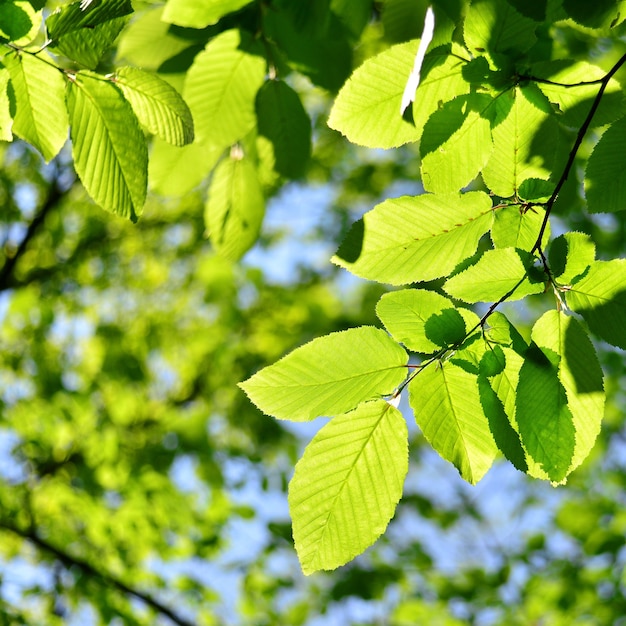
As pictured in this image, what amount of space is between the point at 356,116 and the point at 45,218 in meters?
4.51

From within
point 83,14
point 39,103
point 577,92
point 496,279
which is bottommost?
point 496,279

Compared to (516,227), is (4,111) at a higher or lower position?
higher

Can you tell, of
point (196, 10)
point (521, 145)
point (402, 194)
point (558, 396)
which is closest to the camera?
point (558, 396)

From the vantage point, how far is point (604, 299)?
2.50 ft

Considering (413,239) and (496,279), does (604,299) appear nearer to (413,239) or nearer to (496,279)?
(496,279)

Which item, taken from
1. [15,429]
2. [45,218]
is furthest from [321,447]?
[45,218]

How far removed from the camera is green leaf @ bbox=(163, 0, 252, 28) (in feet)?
3.07

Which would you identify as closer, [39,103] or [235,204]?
[39,103]

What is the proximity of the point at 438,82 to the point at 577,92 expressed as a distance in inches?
8.0

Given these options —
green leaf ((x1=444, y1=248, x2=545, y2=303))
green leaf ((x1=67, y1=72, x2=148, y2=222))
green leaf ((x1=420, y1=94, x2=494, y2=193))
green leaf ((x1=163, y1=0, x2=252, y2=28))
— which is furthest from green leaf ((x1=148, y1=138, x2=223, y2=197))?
green leaf ((x1=444, y1=248, x2=545, y2=303))

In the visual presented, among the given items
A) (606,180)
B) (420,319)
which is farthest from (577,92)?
(420,319)

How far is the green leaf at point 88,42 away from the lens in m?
0.77

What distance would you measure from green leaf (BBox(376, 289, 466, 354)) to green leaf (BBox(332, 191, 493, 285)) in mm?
28

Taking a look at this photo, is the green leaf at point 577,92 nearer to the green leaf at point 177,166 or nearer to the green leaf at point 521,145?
the green leaf at point 521,145
